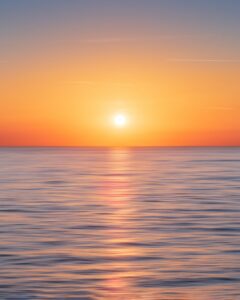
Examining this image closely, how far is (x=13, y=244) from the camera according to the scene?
1861 cm

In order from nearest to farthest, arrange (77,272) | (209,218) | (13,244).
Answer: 1. (77,272)
2. (13,244)
3. (209,218)

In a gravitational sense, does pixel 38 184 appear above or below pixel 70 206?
above

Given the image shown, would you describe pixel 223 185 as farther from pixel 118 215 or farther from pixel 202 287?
pixel 202 287

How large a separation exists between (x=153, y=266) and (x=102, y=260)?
143cm

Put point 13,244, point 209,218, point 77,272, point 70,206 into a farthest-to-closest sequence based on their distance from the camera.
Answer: point 70,206 < point 209,218 < point 13,244 < point 77,272

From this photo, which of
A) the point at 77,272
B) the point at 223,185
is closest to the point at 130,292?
the point at 77,272

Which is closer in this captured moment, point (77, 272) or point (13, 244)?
point (77, 272)

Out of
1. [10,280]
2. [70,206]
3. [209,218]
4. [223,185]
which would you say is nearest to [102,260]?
[10,280]

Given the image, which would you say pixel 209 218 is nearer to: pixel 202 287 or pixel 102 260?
pixel 102 260

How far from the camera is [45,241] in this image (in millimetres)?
19312

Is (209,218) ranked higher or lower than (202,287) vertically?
higher

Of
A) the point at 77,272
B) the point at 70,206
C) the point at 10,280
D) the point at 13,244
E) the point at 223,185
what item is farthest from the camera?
the point at 223,185

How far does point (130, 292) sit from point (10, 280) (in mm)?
2564

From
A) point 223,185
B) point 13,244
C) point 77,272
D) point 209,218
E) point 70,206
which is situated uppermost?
point 223,185
